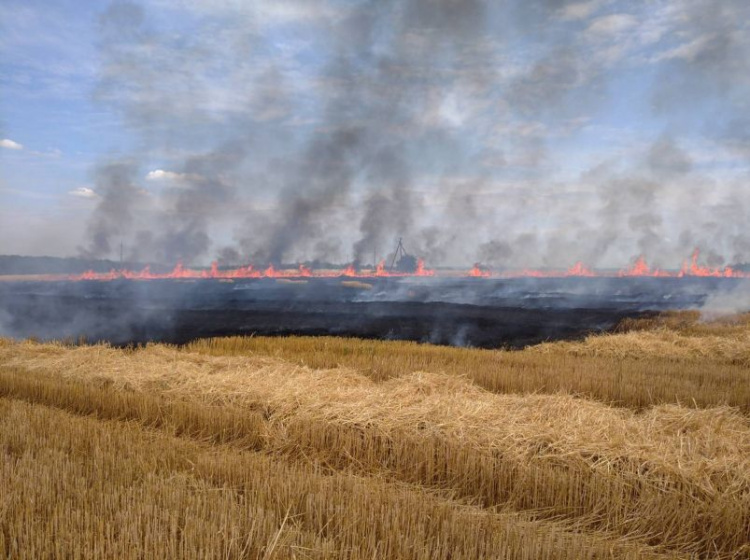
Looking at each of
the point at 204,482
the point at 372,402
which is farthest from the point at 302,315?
the point at 204,482

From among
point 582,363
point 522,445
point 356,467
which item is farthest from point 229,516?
point 582,363

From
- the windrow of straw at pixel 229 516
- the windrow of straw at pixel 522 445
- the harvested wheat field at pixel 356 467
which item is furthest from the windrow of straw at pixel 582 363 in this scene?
the windrow of straw at pixel 229 516

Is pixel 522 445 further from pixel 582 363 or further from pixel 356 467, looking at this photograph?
pixel 582 363

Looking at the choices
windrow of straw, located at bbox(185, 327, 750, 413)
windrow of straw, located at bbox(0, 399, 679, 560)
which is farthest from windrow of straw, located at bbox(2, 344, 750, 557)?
windrow of straw, located at bbox(185, 327, 750, 413)

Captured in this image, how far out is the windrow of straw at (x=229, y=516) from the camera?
306 cm

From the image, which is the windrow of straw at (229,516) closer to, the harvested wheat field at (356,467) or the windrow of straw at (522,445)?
the harvested wheat field at (356,467)

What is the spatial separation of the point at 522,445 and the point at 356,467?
1.61 metres

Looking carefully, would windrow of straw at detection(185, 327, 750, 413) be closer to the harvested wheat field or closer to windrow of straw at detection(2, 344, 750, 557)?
the harvested wheat field

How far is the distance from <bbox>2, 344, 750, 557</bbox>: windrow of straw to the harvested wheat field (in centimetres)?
2

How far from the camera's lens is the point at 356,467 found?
515cm

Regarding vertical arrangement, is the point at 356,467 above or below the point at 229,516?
below

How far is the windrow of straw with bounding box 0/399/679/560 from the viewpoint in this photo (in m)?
3.06

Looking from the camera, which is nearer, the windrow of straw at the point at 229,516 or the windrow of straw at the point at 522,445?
the windrow of straw at the point at 229,516

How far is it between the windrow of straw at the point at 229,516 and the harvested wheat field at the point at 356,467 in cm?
2
